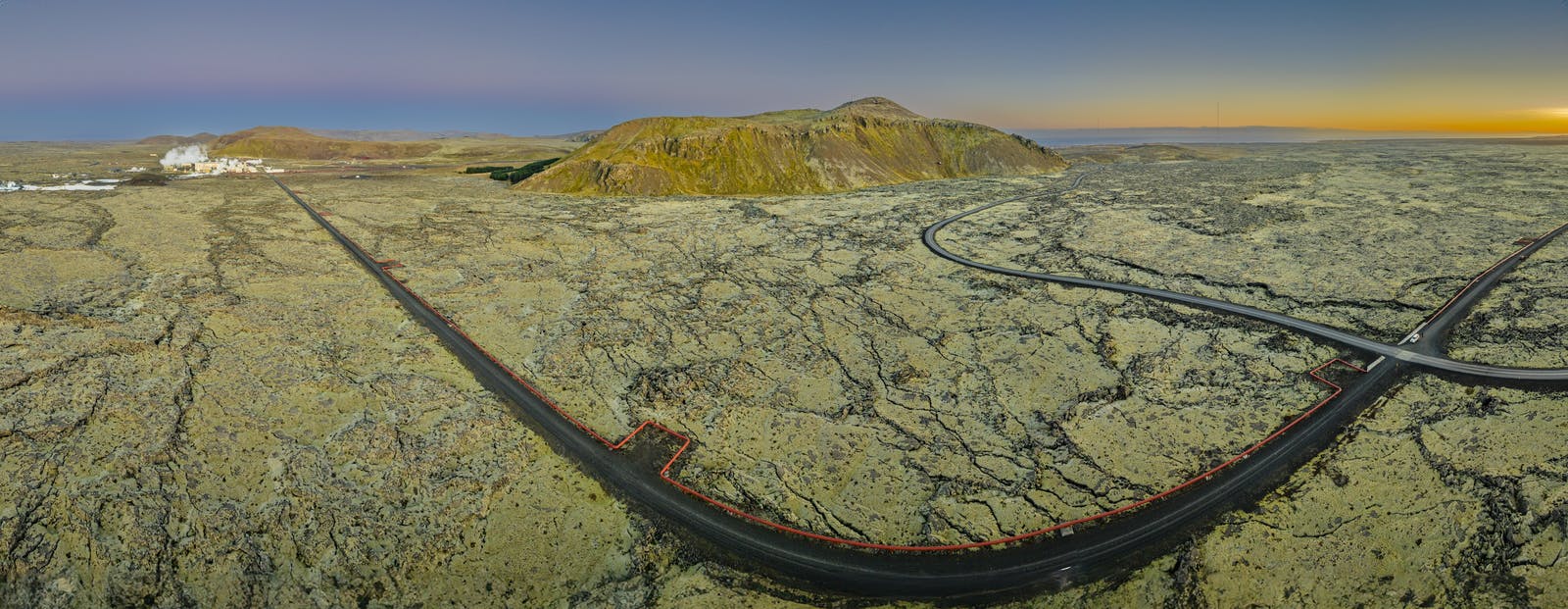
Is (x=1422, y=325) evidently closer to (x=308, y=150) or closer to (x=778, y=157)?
(x=778, y=157)

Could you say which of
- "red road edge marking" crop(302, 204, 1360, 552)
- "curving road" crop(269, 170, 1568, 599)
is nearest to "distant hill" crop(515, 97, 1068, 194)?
"red road edge marking" crop(302, 204, 1360, 552)

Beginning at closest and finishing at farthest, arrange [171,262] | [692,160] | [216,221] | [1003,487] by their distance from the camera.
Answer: [1003,487], [171,262], [216,221], [692,160]

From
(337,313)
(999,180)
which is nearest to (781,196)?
(999,180)

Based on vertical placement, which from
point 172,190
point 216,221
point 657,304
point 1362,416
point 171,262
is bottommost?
point 1362,416

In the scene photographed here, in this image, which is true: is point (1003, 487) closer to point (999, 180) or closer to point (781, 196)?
point (781, 196)

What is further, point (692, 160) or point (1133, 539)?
point (692, 160)

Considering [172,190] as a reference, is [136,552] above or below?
below

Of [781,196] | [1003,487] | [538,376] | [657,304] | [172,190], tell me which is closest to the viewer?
[1003,487]
